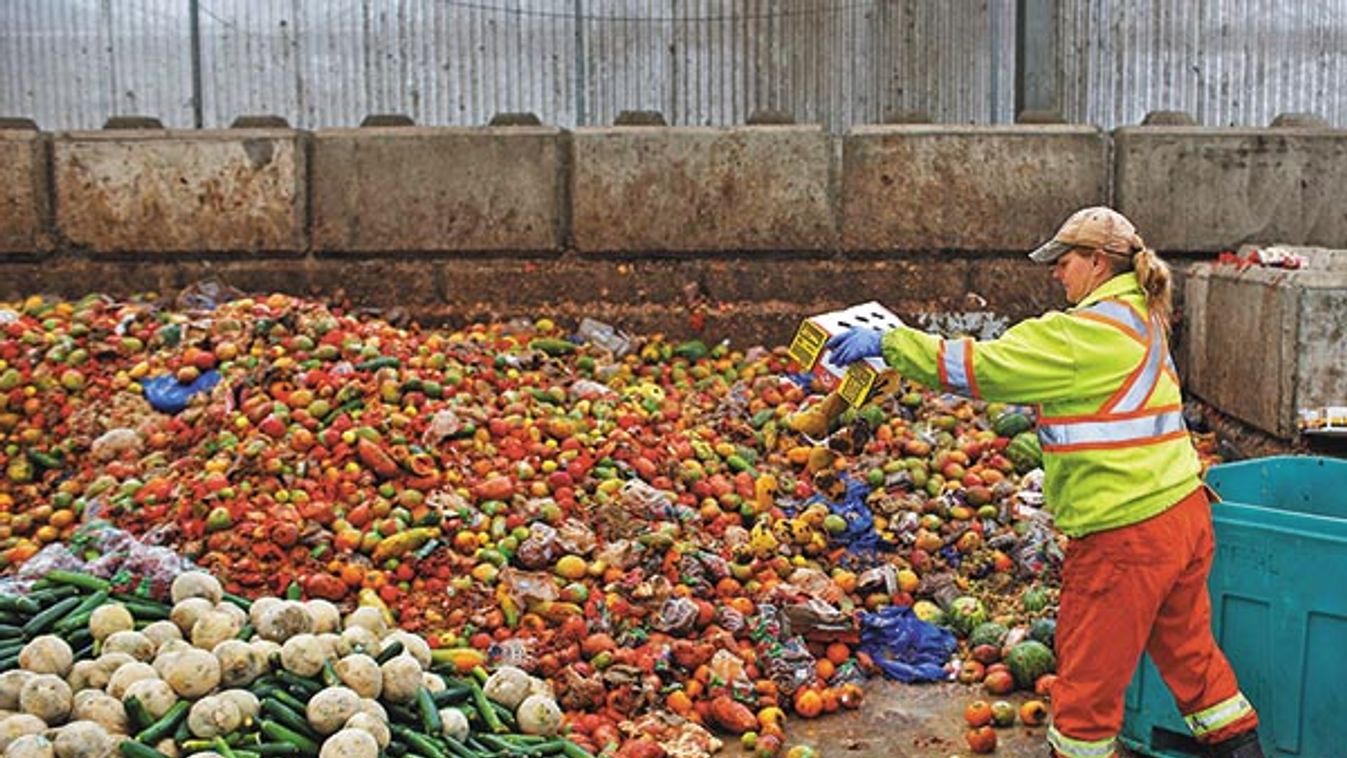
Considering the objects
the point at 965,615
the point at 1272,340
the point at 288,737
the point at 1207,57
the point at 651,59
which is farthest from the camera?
the point at 1207,57

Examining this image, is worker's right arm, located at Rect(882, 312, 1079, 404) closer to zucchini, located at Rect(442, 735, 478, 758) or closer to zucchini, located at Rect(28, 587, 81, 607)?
zucchini, located at Rect(442, 735, 478, 758)

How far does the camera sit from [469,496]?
6.53 meters

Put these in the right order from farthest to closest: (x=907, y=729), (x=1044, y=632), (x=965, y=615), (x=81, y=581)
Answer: (x=965, y=615)
(x=1044, y=632)
(x=907, y=729)
(x=81, y=581)

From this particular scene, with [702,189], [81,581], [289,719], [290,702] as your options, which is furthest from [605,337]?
[289,719]

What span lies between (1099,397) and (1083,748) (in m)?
1.13

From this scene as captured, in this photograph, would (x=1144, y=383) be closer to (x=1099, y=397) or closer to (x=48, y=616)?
(x=1099, y=397)

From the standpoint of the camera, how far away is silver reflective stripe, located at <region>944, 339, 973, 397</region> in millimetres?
4629

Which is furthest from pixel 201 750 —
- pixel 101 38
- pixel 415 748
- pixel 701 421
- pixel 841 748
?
pixel 101 38

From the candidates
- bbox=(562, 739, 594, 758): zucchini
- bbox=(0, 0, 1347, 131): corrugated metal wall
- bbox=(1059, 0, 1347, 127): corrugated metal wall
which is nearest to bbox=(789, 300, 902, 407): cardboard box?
bbox=(562, 739, 594, 758): zucchini

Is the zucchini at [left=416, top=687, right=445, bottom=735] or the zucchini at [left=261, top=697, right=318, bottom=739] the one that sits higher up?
the zucchini at [left=261, top=697, right=318, bottom=739]

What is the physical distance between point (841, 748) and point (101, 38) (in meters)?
7.27

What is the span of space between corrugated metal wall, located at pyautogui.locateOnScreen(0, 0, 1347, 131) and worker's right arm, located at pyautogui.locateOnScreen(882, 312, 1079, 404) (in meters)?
5.37

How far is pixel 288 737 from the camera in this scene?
4.34 metres

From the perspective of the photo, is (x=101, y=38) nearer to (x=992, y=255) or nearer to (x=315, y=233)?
(x=315, y=233)
